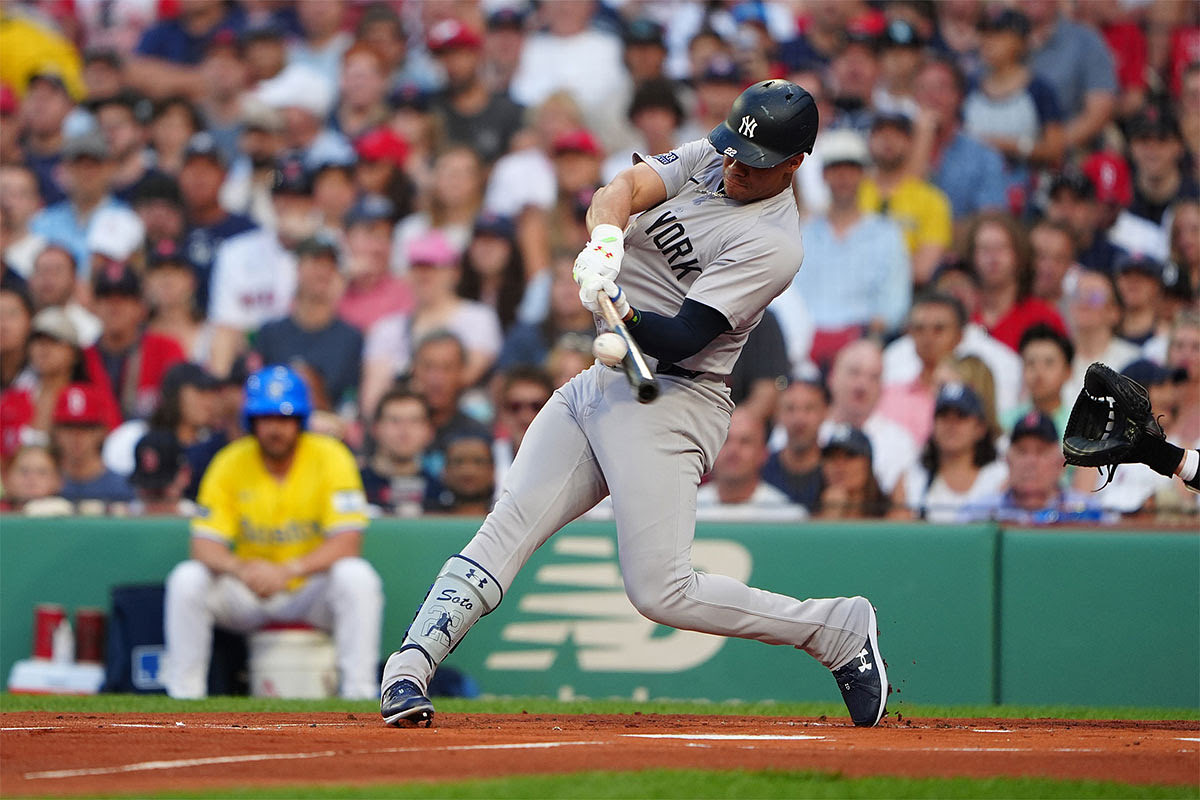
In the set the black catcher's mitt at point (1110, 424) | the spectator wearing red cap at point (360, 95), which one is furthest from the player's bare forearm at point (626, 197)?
the spectator wearing red cap at point (360, 95)

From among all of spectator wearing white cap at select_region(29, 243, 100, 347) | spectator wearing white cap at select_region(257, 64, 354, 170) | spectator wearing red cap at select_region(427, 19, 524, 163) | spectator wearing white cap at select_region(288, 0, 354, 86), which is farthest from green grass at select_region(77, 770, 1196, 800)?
spectator wearing white cap at select_region(288, 0, 354, 86)

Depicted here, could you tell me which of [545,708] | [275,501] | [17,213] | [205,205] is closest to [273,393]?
[275,501]

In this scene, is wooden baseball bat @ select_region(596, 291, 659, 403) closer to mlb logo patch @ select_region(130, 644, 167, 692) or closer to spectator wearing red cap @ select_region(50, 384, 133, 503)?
mlb logo patch @ select_region(130, 644, 167, 692)

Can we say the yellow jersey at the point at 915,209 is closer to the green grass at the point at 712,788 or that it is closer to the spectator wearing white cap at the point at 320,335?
the spectator wearing white cap at the point at 320,335

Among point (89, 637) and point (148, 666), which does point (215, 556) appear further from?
point (89, 637)

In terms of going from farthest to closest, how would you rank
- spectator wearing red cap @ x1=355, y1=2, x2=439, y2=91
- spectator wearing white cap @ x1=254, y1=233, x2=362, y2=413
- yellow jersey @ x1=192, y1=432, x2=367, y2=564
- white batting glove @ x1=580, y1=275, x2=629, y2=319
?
spectator wearing red cap @ x1=355, y1=2, x2=439, y2=91 < spectator wearing white cap @ x1=254, y1=233, x2=362, y2=413 < yellow jersey @ x1=192, y1=432, x2=367, y2=564 < white batting glove @ x1=580, y1=275, x2=629, y2=319

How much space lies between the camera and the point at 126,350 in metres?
10.6

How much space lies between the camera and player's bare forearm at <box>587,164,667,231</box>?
5.12 metres

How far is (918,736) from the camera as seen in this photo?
522 cm

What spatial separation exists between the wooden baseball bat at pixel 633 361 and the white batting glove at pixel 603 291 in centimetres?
1

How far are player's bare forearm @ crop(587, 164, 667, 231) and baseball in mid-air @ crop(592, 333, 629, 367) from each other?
0.47 m

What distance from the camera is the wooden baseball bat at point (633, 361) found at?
4766 millimetres

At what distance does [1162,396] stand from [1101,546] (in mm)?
981

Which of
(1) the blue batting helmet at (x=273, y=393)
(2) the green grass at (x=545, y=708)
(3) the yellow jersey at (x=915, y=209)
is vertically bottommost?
(2) the green grass at (x=545, y=708)
